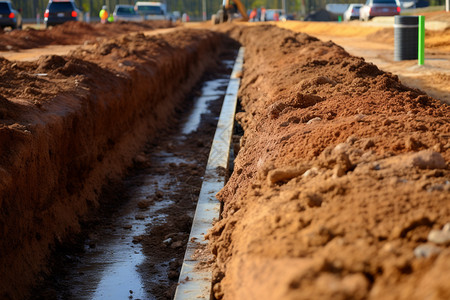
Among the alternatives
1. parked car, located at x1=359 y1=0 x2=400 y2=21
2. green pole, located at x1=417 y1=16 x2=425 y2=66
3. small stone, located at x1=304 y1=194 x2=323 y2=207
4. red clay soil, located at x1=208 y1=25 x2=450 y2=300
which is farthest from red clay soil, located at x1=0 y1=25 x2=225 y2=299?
parked car, located at x1=359 y1=0 x2=400 y2=21

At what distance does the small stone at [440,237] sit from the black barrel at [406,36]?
10229 mm

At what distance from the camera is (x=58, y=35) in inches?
864

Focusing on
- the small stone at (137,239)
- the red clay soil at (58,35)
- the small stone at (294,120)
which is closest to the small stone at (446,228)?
the small stone at (294,120)

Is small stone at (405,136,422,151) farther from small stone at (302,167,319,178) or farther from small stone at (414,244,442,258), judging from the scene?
small stone at (414,244,442,258)

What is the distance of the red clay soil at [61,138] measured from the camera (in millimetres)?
4492

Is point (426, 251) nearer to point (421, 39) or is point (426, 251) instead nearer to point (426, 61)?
point (421, 39)

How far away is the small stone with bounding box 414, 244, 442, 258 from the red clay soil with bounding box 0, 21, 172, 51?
636 inches

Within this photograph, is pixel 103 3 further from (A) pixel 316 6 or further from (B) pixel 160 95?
(B) pixel 160 95

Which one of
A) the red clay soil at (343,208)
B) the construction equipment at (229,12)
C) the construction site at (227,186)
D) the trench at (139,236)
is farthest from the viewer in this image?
the construction equipment at (229,12)

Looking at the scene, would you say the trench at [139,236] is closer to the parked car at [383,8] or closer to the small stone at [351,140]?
the small stone at [351,140]

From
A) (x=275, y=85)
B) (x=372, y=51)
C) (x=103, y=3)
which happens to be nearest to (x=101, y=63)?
(x=275, y=85)

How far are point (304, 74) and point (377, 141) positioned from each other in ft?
12.9

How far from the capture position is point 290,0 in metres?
66.8

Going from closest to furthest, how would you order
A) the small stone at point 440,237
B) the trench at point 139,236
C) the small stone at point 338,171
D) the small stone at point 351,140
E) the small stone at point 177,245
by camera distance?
the small stone at point 440,237, the small stone at point 338,171, the small stone at point 351,140, the trench at point 139,236, the small stone at point 177,245
